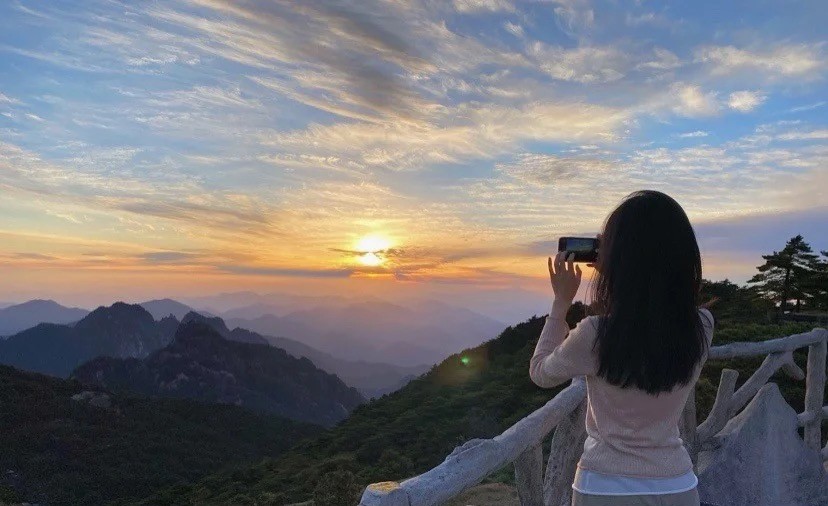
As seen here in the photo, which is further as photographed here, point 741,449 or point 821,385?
point 821,385

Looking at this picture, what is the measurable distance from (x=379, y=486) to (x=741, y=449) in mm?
4425

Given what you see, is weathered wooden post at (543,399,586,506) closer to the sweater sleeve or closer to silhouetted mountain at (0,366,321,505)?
the sweater sleeve

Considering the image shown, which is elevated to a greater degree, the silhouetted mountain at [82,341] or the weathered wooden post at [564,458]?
the weathered wooden post at [564,458]

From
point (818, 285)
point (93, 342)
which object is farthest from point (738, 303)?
point (93, 342)

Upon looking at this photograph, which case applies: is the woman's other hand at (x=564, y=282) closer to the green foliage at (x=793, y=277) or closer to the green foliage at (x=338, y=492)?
the green foliage at (x=338, y=492)

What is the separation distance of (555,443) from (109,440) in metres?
69.2

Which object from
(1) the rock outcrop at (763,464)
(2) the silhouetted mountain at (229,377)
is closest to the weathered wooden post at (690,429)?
(1) the rock outcrop at (763,464)

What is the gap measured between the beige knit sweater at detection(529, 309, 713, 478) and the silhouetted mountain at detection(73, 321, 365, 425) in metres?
104

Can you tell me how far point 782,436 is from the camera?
5383 mm

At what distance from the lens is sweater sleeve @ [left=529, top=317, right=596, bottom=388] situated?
1.99 metres

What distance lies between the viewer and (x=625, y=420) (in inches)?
78.9

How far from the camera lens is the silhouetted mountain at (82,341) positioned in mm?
170375

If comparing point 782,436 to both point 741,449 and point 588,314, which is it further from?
point 588,314

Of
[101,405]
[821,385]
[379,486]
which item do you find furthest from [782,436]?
[101,405]
